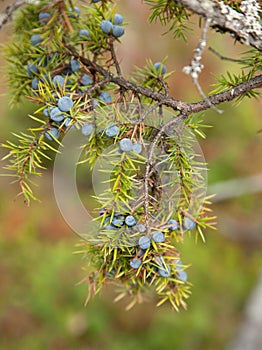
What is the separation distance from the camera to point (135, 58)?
502 cm

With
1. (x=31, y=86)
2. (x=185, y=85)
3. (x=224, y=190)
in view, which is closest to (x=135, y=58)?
(x=185, y=85)

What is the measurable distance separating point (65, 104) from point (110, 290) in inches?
98.4

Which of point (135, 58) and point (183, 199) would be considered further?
point (135, 58)

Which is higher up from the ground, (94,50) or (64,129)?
(94,50)

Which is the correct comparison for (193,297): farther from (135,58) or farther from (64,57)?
(135,58)

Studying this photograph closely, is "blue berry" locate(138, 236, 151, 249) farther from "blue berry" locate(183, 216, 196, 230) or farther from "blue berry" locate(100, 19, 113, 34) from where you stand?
"blue berry" locate(100, 19, 113, 34)

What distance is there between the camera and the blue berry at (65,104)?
636 mm

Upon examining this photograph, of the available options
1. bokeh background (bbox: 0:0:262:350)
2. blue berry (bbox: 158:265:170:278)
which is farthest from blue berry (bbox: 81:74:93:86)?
bokeh background (bbox: 0:0:262:350)

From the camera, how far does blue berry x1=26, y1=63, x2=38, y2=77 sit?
770mm

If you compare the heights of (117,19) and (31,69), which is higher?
(117,19)

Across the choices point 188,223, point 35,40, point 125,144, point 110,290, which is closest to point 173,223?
point 188,223

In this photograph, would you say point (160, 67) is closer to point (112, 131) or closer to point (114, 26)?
point (114, 26)

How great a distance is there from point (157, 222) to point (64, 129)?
0.21 m

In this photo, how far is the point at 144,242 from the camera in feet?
2.12
